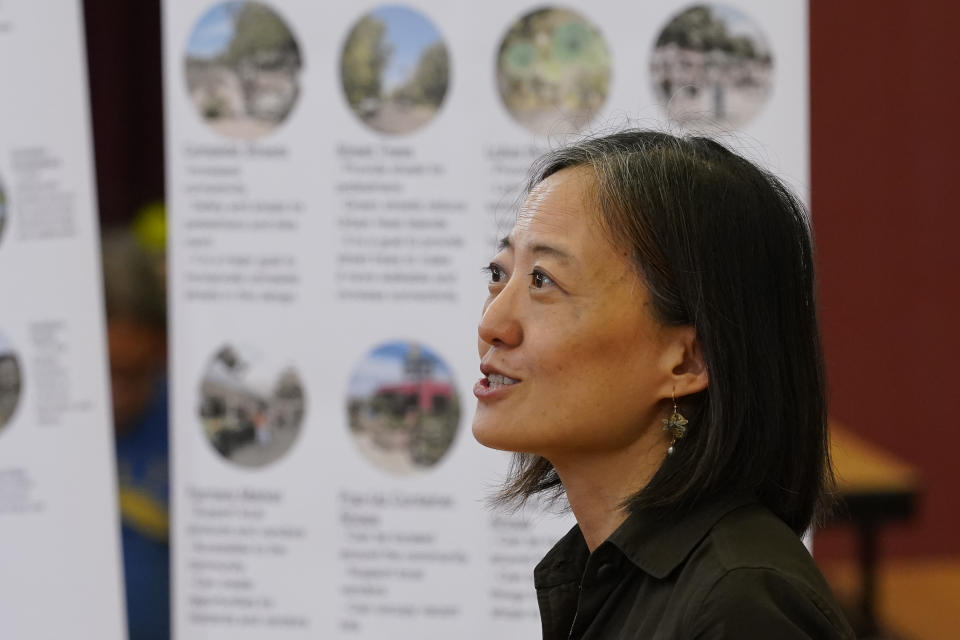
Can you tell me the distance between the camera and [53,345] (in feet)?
8.12

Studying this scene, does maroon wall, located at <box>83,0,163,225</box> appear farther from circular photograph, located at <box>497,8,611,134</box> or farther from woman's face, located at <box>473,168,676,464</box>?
woman's face, located at <box>473,168,676,464</box>

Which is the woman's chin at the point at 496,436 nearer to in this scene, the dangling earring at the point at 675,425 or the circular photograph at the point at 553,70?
the dangling earring at the point at 675,425

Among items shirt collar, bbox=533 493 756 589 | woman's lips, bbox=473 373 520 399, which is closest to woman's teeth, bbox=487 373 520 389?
woman's lips, bbox=473 373 520 399

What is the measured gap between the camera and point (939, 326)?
4.17 meters

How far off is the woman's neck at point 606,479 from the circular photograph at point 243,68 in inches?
47.0

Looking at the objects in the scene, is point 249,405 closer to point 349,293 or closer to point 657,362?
point 349,293

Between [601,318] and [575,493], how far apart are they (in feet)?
0.74

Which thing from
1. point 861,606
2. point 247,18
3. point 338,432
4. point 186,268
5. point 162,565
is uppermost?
point 247,18

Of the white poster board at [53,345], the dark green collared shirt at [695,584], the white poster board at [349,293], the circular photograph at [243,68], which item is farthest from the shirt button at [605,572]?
the white poster board at [53,345]

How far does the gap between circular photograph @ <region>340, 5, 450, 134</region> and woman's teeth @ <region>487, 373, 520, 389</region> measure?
98 cm

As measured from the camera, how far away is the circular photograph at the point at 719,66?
2.16 m

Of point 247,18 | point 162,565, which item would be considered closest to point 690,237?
point 247,18

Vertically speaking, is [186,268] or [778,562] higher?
[186,268]

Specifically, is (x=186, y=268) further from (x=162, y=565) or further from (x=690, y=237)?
(x=690, y=237)
